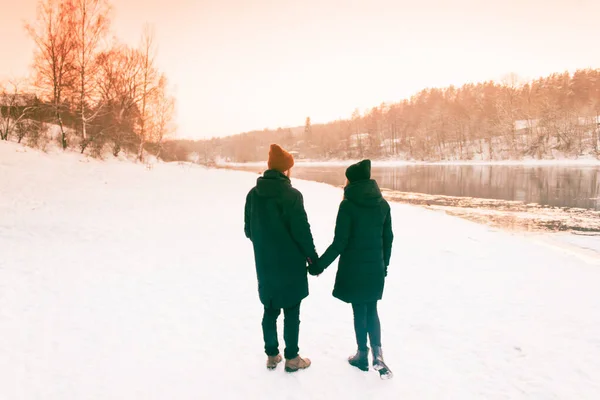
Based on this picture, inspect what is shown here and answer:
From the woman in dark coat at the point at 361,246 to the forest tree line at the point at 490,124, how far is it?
127ft

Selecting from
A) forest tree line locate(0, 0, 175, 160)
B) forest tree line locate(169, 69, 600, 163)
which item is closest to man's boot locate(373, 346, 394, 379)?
forest tree line locate(0, 0, 175, 160)

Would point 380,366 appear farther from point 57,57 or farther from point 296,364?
point 57,57

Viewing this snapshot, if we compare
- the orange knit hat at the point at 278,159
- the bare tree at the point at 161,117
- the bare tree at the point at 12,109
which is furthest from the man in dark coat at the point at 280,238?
the bare tree at the point at 161,117

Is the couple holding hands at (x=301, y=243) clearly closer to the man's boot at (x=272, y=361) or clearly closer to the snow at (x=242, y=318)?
the man's boot at (x=272, y=361)

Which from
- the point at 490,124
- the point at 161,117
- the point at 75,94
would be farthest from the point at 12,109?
the point at 490,124

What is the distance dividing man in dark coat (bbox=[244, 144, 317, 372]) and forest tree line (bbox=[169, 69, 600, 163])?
125ft

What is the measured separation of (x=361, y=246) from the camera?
3.17 meters

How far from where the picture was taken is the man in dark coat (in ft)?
9.98

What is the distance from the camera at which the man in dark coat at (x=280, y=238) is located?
3043 mm

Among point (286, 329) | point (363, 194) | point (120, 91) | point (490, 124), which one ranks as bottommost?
point (286, 329)

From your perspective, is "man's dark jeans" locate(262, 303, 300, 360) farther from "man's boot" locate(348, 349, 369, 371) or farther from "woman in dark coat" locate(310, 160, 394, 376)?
"man's boot" locate(348, 349, 369, 371)

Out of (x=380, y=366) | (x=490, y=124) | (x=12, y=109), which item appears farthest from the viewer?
(x=490, y=124)

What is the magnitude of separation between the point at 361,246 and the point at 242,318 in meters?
2.45

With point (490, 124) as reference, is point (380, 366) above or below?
below
